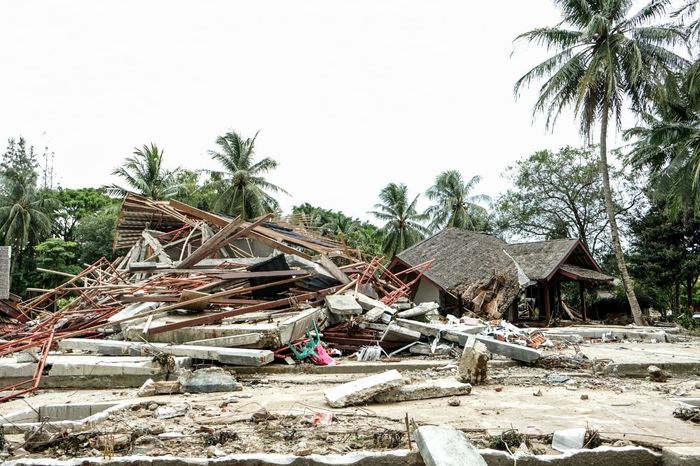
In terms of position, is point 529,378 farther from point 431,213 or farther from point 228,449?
point 431,213

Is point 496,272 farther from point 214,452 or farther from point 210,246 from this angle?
point 214,452

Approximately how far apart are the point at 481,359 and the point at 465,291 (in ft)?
41.7

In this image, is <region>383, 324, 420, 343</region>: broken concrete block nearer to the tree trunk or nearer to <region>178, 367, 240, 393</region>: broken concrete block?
<region>178, 367, 240, 393</region>: broken concrete block

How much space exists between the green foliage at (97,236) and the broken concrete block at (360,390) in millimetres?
33232

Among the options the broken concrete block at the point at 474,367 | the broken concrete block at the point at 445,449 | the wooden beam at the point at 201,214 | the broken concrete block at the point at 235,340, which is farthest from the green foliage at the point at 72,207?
the broken concrete block at the point at 445,449

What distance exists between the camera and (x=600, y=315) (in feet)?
92.3

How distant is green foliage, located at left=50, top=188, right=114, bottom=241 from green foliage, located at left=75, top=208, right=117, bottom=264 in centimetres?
584

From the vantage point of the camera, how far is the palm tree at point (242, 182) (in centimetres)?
2986

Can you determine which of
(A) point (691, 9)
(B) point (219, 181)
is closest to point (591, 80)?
(A) point (691, 9)

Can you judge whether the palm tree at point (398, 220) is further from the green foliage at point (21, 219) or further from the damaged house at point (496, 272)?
the green foliage at point (21, 219)

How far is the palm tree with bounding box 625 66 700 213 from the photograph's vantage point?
1892 centimetres

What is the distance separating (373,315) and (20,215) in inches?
1349

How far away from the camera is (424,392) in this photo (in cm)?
491

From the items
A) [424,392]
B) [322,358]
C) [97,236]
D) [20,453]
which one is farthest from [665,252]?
[97,236]
